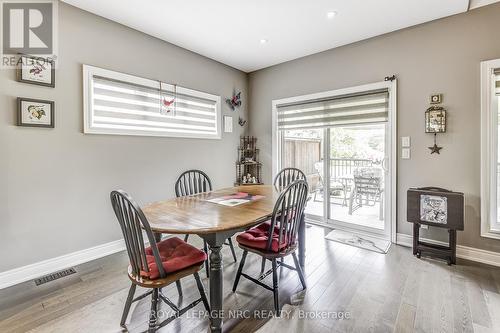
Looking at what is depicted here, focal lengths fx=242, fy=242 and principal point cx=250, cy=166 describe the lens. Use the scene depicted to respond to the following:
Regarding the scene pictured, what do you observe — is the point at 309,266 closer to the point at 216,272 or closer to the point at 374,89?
the point at 216,272

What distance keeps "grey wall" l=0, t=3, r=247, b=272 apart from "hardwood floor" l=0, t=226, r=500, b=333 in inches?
17.0

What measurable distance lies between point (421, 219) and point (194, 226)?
254 centimetres

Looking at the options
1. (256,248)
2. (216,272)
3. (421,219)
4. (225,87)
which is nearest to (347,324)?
(256,248)

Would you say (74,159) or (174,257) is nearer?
(174,257)

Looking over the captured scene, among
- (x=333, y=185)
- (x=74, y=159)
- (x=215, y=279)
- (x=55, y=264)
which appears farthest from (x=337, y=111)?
(x=55, y=264)

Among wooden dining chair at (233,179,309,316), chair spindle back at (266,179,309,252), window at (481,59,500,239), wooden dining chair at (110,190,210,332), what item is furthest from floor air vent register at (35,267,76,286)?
window at (481,59,500,239)

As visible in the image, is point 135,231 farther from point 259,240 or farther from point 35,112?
point 35,112

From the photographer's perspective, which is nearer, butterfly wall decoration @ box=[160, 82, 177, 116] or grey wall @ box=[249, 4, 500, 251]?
grey wall @ box=[249, 4, 500, 251]

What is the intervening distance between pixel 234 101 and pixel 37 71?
2667 millimetres

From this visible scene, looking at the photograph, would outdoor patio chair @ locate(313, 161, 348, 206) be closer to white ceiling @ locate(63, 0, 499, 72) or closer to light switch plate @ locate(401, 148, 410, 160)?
light switch plate @ locate(401, 148, 410, 160)

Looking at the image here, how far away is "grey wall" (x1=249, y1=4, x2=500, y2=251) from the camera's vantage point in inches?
101

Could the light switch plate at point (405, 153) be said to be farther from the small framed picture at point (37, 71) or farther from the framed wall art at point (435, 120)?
the small framed picture at point (37, 71)

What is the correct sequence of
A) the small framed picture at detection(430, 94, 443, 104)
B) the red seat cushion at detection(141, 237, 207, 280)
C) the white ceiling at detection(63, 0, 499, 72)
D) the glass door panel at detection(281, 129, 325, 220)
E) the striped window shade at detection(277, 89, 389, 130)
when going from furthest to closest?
the glass door panel at detection(281, 129, 325, 220)
the striped window shade at detection(277, 89, 389, 130)
the small framed picture at detection(430, 94, 443, 104)
the white ceiling at detection(63, 0, 499, 72)
the red seat cushion at detection(141, 237, 207, 280)

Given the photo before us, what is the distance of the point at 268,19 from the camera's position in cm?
275
